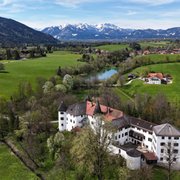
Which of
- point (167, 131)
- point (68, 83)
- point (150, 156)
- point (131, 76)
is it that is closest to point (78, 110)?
point (150, 156)

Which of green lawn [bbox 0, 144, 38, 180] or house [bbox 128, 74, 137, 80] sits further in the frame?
house [bbox 128, 74, 137, 80]

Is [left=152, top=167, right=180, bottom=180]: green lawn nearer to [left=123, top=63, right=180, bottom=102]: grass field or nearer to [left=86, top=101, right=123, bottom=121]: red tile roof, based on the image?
[left=86, top=101, right=123, bottom=121]: red tile roof

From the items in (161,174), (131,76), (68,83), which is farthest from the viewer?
(131,76)

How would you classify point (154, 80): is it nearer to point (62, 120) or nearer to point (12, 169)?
point (62, 120)

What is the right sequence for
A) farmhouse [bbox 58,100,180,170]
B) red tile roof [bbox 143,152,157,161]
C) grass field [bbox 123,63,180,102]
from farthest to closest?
grass field [bbox 123,63,180,102], red tile roof [bbox 143,152,157,161], farmhouse [bbox 58,100,180,170]

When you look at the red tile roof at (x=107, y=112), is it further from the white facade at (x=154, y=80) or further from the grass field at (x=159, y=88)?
the white facade at (x=154, y=80)

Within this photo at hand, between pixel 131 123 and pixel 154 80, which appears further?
pixel 154 80

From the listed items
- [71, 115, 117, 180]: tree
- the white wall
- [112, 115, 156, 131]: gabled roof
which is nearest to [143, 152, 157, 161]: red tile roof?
[112, 115, 156, 131]: gabled roof
